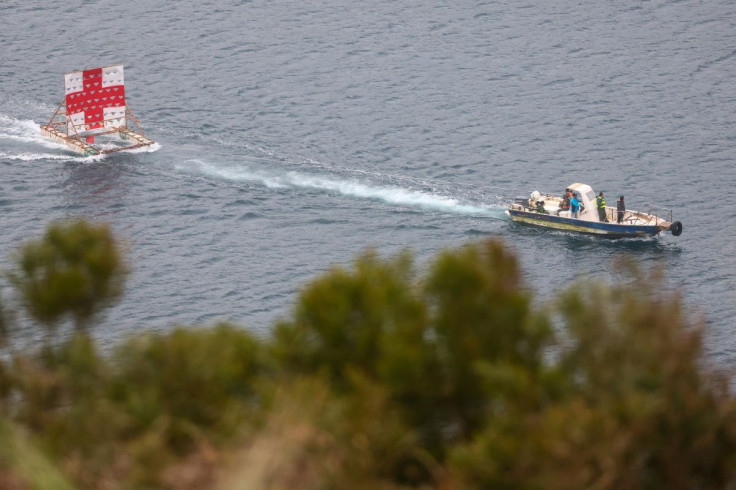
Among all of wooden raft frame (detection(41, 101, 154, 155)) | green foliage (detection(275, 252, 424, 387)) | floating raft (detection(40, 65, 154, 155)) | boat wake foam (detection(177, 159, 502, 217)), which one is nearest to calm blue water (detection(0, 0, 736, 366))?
boat wake foam (detection(177, 159, 502, 217))

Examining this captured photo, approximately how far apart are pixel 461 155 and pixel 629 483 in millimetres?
76168

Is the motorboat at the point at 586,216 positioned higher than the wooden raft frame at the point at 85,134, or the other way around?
the wooden raft frame at the point at 85,134

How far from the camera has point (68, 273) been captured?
105ft

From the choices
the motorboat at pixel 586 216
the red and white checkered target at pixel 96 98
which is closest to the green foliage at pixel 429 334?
the motorboat at pixel 586 216

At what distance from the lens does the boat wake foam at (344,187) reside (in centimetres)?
9181

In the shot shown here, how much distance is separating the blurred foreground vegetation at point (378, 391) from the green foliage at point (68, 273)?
55 mm

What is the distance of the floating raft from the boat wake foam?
8890 mm

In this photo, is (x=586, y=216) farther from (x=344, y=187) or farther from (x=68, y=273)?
(x=68, y=273)

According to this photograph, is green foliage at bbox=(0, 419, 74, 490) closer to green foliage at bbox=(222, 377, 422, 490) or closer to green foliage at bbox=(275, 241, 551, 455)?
green foliage at bbox=(222, 377, 422, 490)

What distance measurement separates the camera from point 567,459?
25.2 metres

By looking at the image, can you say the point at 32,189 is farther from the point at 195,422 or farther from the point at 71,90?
the point at 195,422

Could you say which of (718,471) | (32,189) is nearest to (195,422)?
(718,471)

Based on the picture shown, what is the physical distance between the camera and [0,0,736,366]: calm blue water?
8344 centimetres

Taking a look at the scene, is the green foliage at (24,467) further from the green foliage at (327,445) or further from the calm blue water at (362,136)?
the calm blue water at (362,136)
